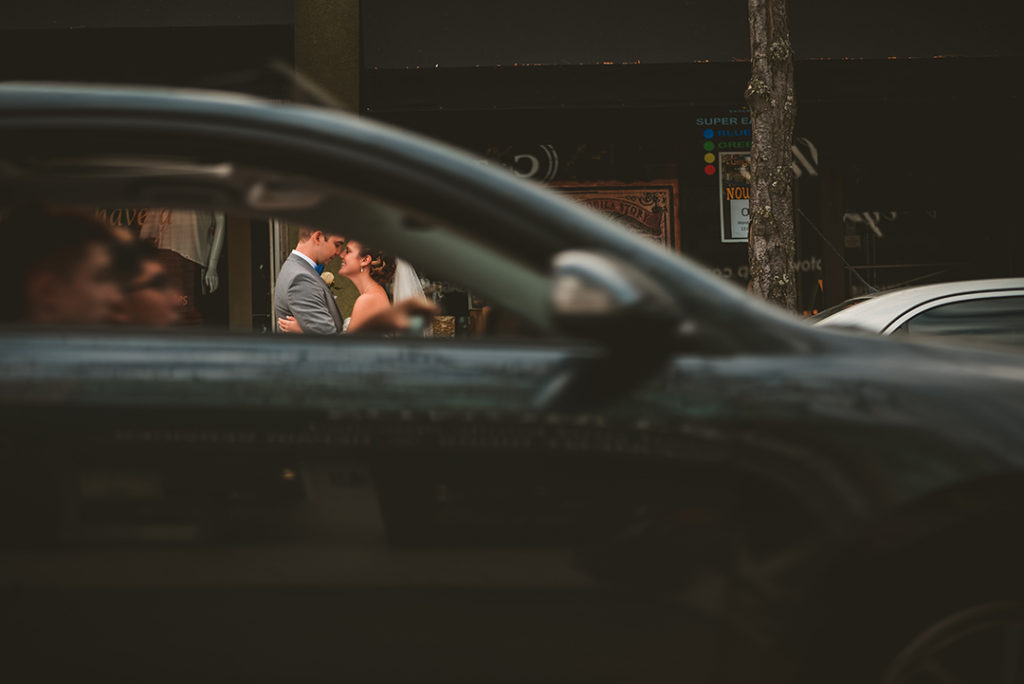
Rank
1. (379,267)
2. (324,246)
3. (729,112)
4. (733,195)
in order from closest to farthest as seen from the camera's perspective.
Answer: (379,267)
(324,246)
(729,112)
(733,195)

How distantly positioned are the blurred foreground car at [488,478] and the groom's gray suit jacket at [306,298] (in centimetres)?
344

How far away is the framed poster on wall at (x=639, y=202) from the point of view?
37.0 feet

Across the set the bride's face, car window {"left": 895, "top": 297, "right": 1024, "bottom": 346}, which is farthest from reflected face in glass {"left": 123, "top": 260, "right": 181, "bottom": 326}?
car window {"left": 895, "top": 297, "right": 1024, "bottom": 346}

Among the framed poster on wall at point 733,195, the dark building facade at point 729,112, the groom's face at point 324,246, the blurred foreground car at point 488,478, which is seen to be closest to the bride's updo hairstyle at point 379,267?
the groom's face at point 324,246

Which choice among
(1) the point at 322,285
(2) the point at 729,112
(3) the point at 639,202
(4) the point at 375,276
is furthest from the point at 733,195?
(4) the point at 375,276

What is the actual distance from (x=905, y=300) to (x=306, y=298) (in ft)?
11.1

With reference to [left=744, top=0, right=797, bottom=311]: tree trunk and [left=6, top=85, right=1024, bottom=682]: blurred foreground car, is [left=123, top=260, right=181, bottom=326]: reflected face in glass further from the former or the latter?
[left=744, top=0, right=797, bottom=311]: tree trunk

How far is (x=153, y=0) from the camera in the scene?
9688 mm

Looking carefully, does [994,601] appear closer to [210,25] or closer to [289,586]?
[289,586]

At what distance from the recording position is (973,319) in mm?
5422

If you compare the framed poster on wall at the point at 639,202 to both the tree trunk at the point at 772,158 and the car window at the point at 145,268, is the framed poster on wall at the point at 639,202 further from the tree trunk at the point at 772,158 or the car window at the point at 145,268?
the car window at the point at 145,268

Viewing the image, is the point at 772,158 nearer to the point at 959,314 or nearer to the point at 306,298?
the point at 959,314

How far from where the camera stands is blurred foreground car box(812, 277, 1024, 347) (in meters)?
5.38

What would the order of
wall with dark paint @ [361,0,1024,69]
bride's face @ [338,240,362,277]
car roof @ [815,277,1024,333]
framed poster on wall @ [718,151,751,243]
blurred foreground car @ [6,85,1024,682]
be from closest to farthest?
1. blurred foreground car @ [6,85,1024,682]
2. bride's face @ [338,240,362,277]
3. car roof @ [815,277,1024,333]
4. wall with dark paint @ [361,0,1024,69]
5. framed poster on wall @ [718,151,751,243]
